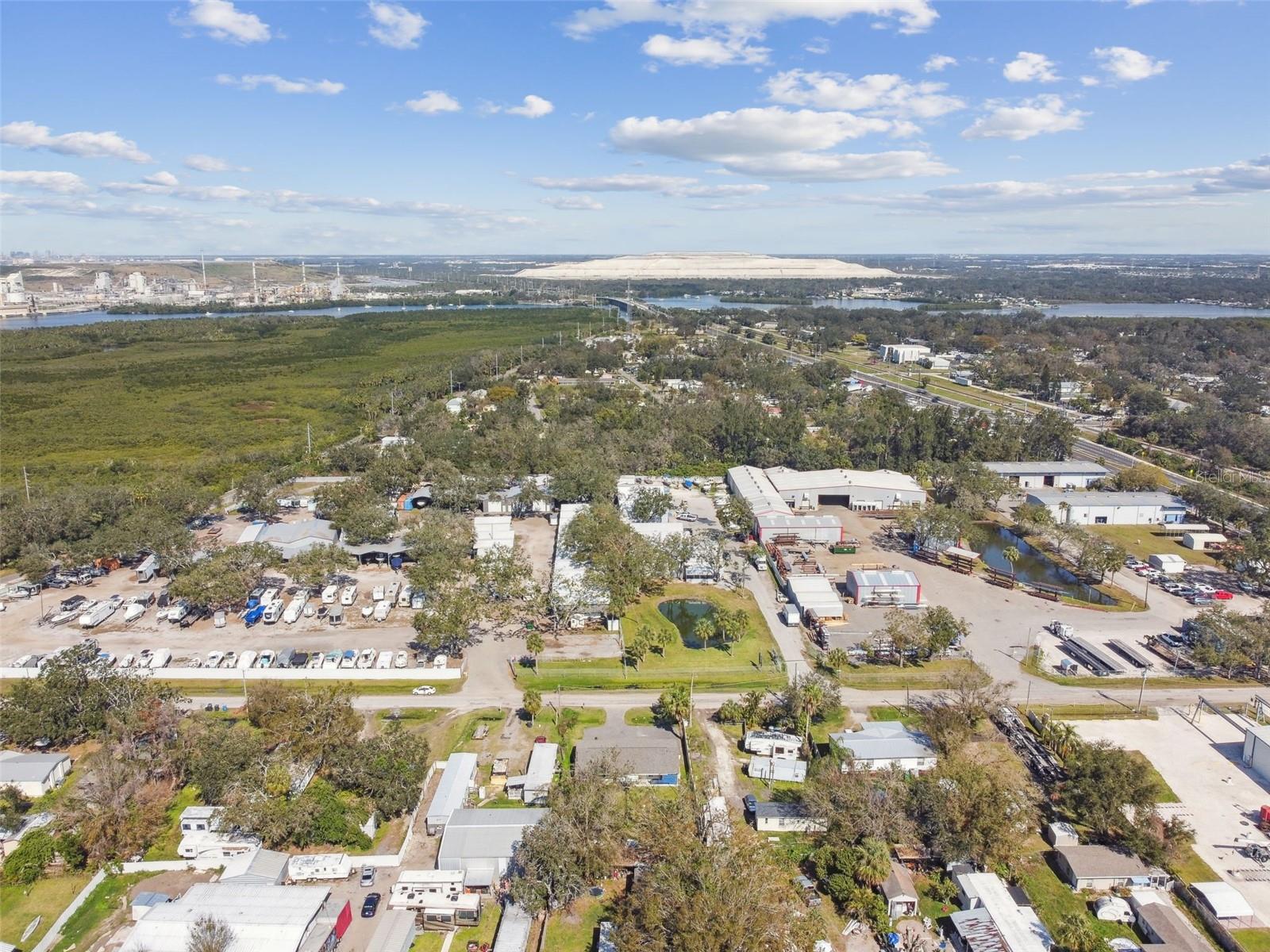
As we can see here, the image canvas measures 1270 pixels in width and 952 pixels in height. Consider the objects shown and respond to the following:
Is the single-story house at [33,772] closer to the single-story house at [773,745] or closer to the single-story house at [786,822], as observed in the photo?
the single-story house at [786,822]

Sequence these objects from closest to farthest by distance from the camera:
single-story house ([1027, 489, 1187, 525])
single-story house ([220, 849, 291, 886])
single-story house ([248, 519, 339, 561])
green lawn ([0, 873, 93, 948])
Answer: green lawn ([0, 873, 93, 948]), single-story house ([220, 849, 291, 886]), single-story house ([248, 519, 339, 561]), single-story house ([1027, 489, 1187, 525])

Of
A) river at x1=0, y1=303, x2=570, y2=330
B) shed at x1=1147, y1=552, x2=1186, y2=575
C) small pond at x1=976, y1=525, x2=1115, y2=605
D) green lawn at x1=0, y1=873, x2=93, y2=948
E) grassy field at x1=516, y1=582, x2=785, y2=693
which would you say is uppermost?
river at x1=0, y1=303, x2=570, y2=330

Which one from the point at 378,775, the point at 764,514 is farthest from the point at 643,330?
the point at 378,775

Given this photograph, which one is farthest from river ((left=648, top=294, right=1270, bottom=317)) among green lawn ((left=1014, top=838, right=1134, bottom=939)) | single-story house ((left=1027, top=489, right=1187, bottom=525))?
green lawn ((left=1014, top=838, right=1134, bottom=939))

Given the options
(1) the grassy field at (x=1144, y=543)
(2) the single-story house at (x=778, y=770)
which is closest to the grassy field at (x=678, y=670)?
(2) the single-story house at (x=778, y=770)

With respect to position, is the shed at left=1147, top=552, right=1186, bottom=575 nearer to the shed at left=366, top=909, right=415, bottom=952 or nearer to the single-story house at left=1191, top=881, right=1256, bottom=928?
the single-story house at left=1191, top=881, right=1256, bottom=928

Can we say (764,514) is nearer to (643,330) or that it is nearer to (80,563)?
(80,563)

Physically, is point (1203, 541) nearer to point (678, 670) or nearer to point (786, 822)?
point (678, 670)

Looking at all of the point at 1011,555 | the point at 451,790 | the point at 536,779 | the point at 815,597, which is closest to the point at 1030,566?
the point at 1011,555
